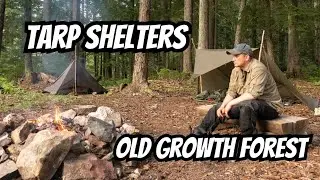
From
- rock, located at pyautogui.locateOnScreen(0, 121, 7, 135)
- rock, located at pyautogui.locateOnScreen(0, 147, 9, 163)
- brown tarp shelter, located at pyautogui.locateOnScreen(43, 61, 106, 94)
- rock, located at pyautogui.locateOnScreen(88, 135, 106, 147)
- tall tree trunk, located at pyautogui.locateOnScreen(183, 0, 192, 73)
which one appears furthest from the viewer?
tall tree trunk, located at pyautogui.locateOnScreen(183, 0, 192, 73)

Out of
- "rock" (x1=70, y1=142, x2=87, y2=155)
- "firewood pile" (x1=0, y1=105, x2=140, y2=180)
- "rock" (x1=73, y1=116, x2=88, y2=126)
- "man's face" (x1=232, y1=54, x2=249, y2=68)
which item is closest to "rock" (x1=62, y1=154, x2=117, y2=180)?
"firewood pile" (x1=0, y1=105, x2=140, y2=180)

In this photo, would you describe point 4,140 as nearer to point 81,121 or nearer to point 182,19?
point 81,121

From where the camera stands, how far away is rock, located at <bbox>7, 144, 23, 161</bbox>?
15.7 ft

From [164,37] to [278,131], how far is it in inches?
151

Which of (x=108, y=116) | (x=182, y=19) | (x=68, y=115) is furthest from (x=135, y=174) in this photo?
(x=182, y=19)

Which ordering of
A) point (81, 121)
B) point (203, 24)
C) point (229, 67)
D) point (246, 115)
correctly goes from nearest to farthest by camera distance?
point (246, 115), point (81, 121), point (229, 67), point (203, 24)

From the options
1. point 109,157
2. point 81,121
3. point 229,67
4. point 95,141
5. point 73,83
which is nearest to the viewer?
point 109,157

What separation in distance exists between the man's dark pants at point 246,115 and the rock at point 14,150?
235 cm

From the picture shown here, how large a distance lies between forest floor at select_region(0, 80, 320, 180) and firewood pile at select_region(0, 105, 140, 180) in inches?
20.3

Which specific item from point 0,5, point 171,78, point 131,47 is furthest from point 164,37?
point 0,5

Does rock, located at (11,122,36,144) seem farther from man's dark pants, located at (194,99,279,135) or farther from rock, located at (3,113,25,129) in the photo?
man's dark pants, located at (194,99,279,135)

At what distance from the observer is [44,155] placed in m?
4.32

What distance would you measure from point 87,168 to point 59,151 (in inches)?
15.3

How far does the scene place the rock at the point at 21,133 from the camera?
4986mm
